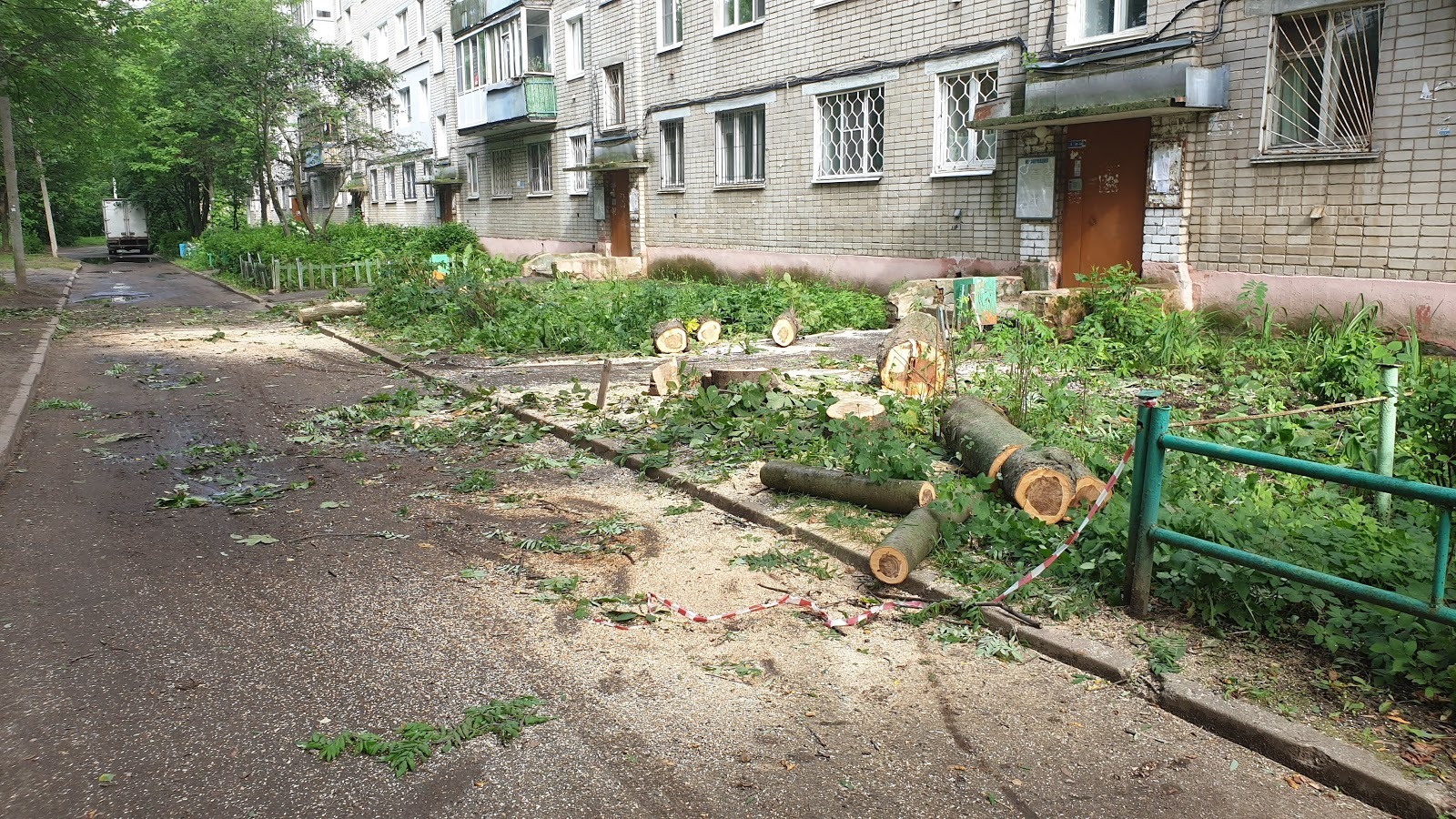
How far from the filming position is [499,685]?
3.97 meters

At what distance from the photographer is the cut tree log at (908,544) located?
4793 millimetres

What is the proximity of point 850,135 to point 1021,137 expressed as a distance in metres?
4.28

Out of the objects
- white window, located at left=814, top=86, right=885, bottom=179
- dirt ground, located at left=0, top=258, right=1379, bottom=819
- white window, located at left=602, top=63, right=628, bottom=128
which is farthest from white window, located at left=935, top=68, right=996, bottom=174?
white window, located at left=602, top=63, right=628, bottom=128

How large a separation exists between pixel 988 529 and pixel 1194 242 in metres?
8.57

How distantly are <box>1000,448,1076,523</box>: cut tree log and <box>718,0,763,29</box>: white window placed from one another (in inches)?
632

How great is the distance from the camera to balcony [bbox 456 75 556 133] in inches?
1075

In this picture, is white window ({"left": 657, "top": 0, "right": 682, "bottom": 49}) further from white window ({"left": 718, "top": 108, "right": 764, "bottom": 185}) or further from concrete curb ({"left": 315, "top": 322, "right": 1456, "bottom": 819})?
concrete curb ({"left": 315, "top": 322, "right": 1456, "bottom": 819})

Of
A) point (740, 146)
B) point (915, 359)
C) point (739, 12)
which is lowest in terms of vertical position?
point (915, 359)

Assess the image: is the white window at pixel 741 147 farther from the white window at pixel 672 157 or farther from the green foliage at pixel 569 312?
the green foliage at pixel 569 312

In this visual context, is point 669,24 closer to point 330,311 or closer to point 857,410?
point 330,311

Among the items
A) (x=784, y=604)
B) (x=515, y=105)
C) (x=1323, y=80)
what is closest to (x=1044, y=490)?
(x=784, y=604)

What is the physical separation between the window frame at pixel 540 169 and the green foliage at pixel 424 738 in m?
26.1

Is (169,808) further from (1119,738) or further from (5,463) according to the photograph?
(5,463)

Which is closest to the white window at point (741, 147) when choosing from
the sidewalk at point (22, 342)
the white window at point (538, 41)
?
the white window at point (538, 41)
